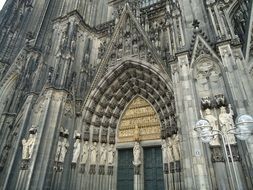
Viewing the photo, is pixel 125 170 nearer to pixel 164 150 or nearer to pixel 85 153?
pixel 85 153

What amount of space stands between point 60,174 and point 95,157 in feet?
5.18

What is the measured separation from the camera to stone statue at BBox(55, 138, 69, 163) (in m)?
8.51

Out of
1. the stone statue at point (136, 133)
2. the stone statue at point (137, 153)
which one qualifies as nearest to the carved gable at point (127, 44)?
the stone statue at point (136, 133)

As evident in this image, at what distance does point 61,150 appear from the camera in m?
8.66

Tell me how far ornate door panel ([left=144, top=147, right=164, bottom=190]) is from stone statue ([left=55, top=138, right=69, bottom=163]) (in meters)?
3.26

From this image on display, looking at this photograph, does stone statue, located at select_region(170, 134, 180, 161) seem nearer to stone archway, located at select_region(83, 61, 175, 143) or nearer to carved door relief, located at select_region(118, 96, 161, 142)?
stone archway, located at select_region(83, 61, 175, 143)

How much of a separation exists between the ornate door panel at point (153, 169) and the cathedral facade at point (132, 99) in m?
0.04

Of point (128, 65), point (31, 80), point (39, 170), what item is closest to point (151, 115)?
point (128, 65)

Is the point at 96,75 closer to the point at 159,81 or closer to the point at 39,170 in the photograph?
the point at 159,81

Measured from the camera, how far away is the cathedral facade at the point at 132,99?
648cm

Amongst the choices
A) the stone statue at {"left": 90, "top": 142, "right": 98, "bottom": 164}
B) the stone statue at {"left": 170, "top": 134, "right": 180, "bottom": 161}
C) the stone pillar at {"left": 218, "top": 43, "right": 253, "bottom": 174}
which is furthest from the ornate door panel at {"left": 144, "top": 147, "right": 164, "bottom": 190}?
the stone pillar at {"left": 218, "top": 43, "right": 253, "bottom": 174}

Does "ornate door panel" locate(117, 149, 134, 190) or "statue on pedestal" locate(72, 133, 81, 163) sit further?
"ornate door panel" locate(117, 149, 134, 190)

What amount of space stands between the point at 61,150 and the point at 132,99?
398 centimetres

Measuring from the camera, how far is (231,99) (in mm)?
6465
